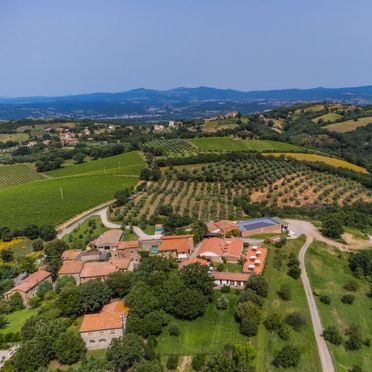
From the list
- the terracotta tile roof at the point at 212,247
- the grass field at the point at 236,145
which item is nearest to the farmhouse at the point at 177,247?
the terracotta tile roof at the point at 212,247

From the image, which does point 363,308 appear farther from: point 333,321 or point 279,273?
point 279,273

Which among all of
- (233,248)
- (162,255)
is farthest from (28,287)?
(233,248)

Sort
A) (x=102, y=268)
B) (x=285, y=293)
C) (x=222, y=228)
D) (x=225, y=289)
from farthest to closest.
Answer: (x=222, y=228)
(x=102, y=268)
(x=225, y=289)
(x=285, y=293)

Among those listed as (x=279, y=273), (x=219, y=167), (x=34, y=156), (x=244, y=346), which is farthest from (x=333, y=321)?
(x=34, y=156)

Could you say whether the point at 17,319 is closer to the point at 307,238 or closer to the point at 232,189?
the point at 307,238

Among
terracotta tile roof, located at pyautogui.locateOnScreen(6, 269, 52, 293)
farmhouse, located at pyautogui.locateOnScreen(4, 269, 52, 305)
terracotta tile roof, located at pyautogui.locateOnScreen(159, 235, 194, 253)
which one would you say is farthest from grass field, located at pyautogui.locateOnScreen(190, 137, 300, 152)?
farmhouse, located at pyautogui.locateOnScreen(4, 269, 52, 305)

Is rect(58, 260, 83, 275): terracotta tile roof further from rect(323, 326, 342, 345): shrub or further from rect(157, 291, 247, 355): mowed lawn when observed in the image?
rect(323, 326, 342, 345): shrub

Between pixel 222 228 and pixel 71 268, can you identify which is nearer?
pixel 71 268
